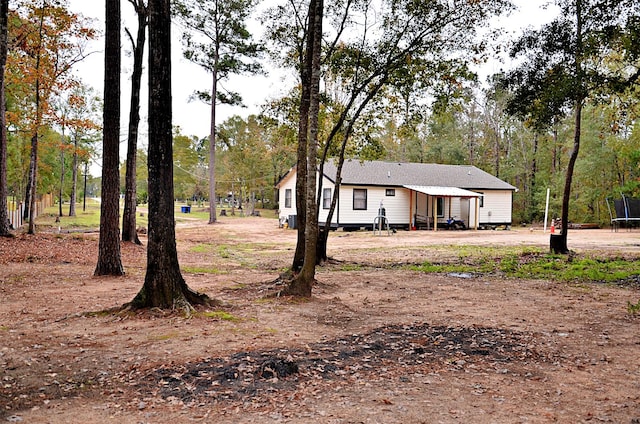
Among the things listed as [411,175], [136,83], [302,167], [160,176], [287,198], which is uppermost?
[136,83]

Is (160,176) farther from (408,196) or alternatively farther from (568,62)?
(408,196)

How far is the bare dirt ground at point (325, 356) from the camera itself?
350 cm

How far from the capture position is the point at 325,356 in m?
4.68

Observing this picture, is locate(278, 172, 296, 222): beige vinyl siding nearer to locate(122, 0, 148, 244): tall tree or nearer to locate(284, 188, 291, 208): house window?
locate(284, 188, 291, 208): house window

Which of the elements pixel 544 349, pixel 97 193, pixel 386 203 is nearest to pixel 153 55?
pixel 544 349

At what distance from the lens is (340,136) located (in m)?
13.3

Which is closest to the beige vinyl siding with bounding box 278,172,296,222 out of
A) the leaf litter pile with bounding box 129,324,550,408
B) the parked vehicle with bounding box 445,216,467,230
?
the parked vehicle with bounding box 445,216,467,230

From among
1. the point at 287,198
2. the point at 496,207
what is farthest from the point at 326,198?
the point at 496,207

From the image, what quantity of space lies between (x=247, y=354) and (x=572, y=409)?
2708mm

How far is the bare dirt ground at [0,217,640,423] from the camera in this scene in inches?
138

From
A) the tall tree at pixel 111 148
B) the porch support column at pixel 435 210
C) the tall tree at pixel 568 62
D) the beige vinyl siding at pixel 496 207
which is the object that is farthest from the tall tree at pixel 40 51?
the beige vinyl siding at pixel 496 207

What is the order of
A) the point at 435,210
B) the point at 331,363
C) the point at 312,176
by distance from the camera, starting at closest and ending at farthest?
1. the point at 331,363
2. the point at 312,176
3. the point at 435,210

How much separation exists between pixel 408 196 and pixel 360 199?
134 inches

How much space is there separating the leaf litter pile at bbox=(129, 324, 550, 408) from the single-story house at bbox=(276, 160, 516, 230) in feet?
69.6
